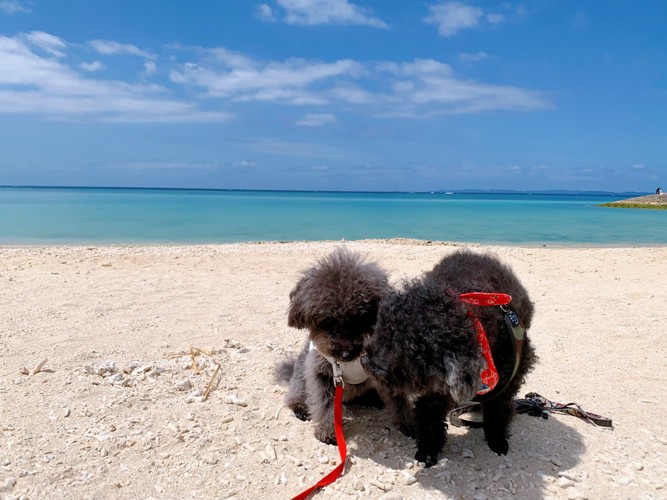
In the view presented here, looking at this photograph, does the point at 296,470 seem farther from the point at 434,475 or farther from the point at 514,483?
the point at 514,483

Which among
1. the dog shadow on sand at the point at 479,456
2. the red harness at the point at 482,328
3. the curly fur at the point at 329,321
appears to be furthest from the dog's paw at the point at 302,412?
the red harness at the point at 482,328

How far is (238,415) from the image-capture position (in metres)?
3.97

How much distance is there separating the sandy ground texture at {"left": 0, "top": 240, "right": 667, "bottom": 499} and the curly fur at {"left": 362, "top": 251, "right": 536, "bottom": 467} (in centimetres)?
32

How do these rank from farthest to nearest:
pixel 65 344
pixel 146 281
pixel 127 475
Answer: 1. pixel 146 281
2. pixel 65 344
3. pixel 127 475

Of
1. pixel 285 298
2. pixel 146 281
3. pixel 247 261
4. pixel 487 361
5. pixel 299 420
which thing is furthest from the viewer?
pixel 247 261

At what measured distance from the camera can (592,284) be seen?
379 inches

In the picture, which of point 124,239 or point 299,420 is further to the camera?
point 124,239

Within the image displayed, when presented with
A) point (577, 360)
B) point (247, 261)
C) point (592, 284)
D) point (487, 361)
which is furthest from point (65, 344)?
point (592, 284)

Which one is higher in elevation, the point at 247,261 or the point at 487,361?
the point at 487,361

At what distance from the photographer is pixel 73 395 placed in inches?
160

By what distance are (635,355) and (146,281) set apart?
783 centimetres

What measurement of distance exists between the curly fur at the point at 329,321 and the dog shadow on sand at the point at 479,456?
287mm

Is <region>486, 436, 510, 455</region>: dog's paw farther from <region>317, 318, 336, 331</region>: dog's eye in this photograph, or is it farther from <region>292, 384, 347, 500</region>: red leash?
<region>317, 318, 336, 331</region>: dog's eye

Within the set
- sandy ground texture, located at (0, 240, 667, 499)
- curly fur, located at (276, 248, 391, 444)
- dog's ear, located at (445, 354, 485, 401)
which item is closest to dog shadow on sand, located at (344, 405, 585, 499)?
sandy ground texture, located at (0, 240, 667, 499)
